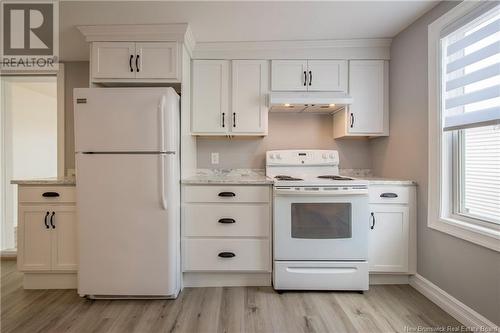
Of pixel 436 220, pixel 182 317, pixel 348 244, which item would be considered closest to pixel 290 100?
pixel 348 244

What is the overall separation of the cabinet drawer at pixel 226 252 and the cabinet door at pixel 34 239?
1.17 metres

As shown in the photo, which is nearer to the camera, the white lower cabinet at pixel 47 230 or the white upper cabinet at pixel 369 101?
the white lower cabinet at pixel 47 230

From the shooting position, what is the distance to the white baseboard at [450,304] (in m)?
1.62

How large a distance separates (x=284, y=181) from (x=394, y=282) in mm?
1362

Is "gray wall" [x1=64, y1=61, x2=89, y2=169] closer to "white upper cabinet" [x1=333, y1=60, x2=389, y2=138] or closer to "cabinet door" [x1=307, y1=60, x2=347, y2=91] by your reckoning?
"cabinet door" [x1=307, y1=60, x2=347, y2=91]

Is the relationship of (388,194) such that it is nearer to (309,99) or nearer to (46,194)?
(309,99)

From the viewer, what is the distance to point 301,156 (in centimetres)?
279

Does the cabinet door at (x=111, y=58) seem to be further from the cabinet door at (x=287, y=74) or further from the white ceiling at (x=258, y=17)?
the cabinet door at (x=287, y=74)

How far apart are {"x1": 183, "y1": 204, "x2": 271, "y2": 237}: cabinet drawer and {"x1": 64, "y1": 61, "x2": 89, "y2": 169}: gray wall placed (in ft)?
5.33

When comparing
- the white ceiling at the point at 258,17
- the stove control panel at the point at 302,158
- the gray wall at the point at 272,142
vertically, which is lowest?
the stove control panel at the point at 302,158

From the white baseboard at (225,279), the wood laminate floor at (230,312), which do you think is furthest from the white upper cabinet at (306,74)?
the wood laminate floor at (230,312)

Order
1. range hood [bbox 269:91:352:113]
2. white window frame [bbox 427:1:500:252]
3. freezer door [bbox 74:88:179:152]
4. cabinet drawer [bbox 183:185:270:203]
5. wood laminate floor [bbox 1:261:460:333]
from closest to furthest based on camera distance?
wood laminate floor [bbox 1:261:460:333]
white window frame [bbox 427:1:500:252]
freezer door [bbox 74:88:179:152]
cabinet drawer [bbox 183:185:270:203]
range hood [bbox 269:91:352:113]

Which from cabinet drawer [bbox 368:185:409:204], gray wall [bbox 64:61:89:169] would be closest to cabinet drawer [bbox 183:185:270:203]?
cabinet drawer [bbox 368:185:409:204]

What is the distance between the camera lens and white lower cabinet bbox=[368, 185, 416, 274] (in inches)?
87.6
